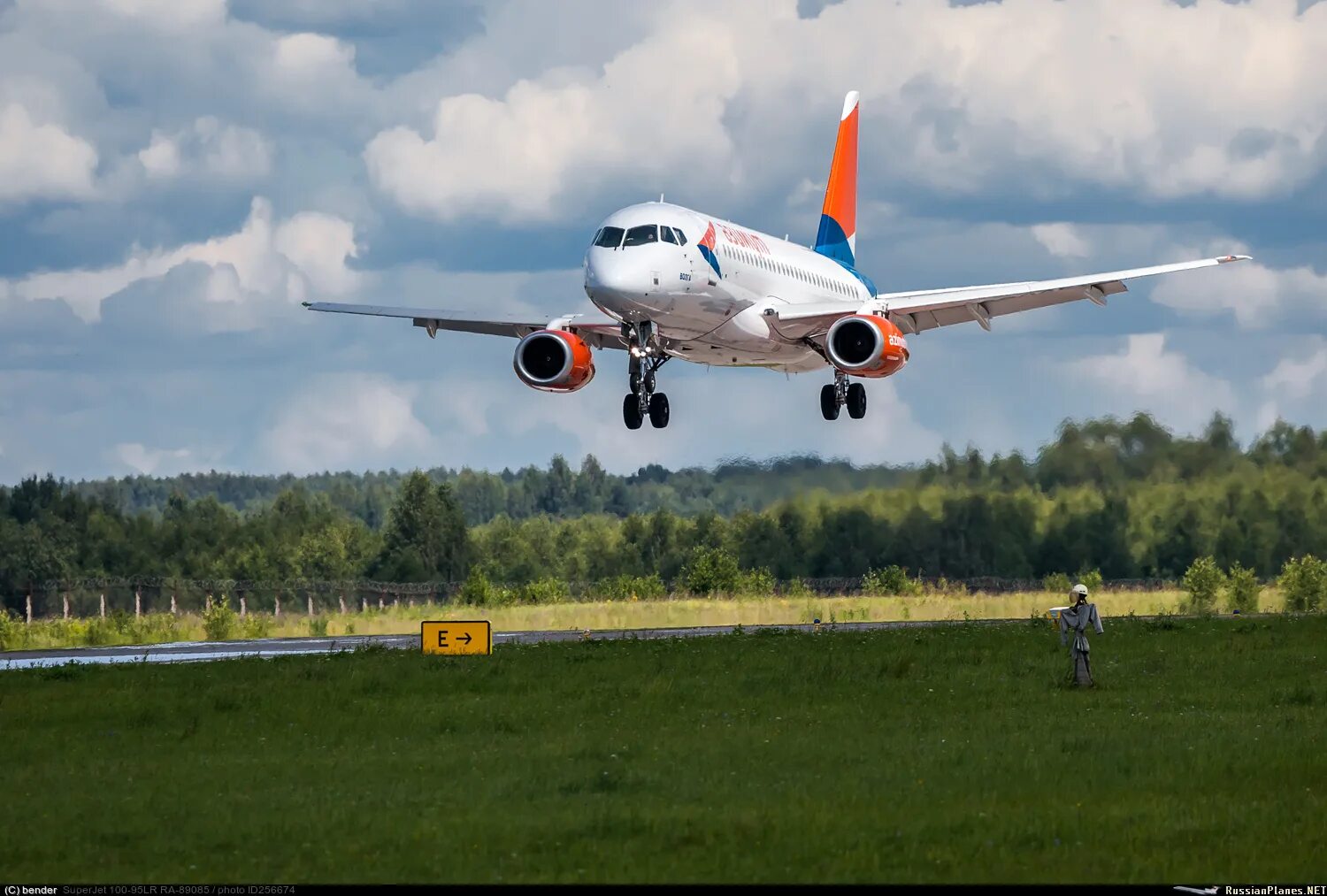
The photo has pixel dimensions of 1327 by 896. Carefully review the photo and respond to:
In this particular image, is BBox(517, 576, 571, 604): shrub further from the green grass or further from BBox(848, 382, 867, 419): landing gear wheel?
the green grass

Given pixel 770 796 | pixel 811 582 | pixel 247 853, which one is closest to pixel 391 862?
pixel 247 853

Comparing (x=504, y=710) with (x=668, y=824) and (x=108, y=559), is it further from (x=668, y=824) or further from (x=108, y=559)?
(x=108, y=559)

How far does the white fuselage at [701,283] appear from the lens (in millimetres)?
38312

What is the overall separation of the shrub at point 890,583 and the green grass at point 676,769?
94.0 ft

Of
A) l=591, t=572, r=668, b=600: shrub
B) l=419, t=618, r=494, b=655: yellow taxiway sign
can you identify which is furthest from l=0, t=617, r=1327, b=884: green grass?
l=591, t=572, r=668, b=600: shrub

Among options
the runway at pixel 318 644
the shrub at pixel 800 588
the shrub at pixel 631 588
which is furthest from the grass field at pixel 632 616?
the shrub at pixel 631 588

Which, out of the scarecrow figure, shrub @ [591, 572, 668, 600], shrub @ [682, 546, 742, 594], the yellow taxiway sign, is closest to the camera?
the scarecrow figure

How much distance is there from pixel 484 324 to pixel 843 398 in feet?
31.8

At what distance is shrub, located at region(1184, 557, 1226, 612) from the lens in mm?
66312

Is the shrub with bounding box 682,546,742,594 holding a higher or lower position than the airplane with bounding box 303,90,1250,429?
lower

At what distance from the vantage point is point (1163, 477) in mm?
62562

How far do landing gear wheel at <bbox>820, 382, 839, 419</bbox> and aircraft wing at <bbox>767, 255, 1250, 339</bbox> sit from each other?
2.49 m

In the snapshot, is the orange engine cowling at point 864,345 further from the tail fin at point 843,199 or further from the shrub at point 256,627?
the shrub at point 256,627

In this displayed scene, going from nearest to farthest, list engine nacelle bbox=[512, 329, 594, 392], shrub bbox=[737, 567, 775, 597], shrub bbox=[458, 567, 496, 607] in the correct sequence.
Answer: engine nacelle bbox=[512, 329, 594, 392], shrub bbox=[737, 567, 775, 597], shrub bbox=[458, 567, 496, 607]
